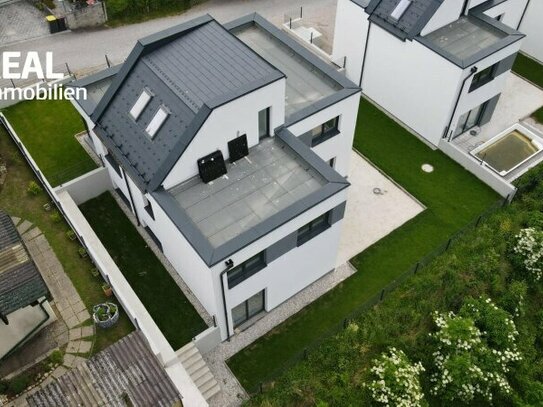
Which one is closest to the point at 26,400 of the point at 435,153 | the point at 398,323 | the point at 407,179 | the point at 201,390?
the point at 201,390

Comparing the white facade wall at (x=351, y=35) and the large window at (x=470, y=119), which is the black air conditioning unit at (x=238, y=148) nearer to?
the white facade wall at (x=351, y=35)

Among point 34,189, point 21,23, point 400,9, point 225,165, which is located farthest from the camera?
point 21,23

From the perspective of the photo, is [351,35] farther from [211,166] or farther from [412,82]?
[211,166]

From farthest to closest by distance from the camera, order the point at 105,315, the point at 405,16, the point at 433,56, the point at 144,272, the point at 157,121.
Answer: the point at 405,16
the point at 433,56
the point at 144,272
the point at 105,315
the point at 157,121

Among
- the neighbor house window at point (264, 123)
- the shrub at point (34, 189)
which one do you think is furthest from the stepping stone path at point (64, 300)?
the neighbor house window at point (264, 123)

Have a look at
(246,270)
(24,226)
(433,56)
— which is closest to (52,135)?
(24,226)

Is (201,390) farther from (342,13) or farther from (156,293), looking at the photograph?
(342,13)

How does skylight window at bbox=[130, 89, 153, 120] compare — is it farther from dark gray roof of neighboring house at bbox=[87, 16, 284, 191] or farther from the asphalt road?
the asphalt road

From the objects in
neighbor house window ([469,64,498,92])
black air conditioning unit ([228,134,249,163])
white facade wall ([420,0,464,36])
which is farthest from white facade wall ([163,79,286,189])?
neighbor house window ([469,64,498,92])
